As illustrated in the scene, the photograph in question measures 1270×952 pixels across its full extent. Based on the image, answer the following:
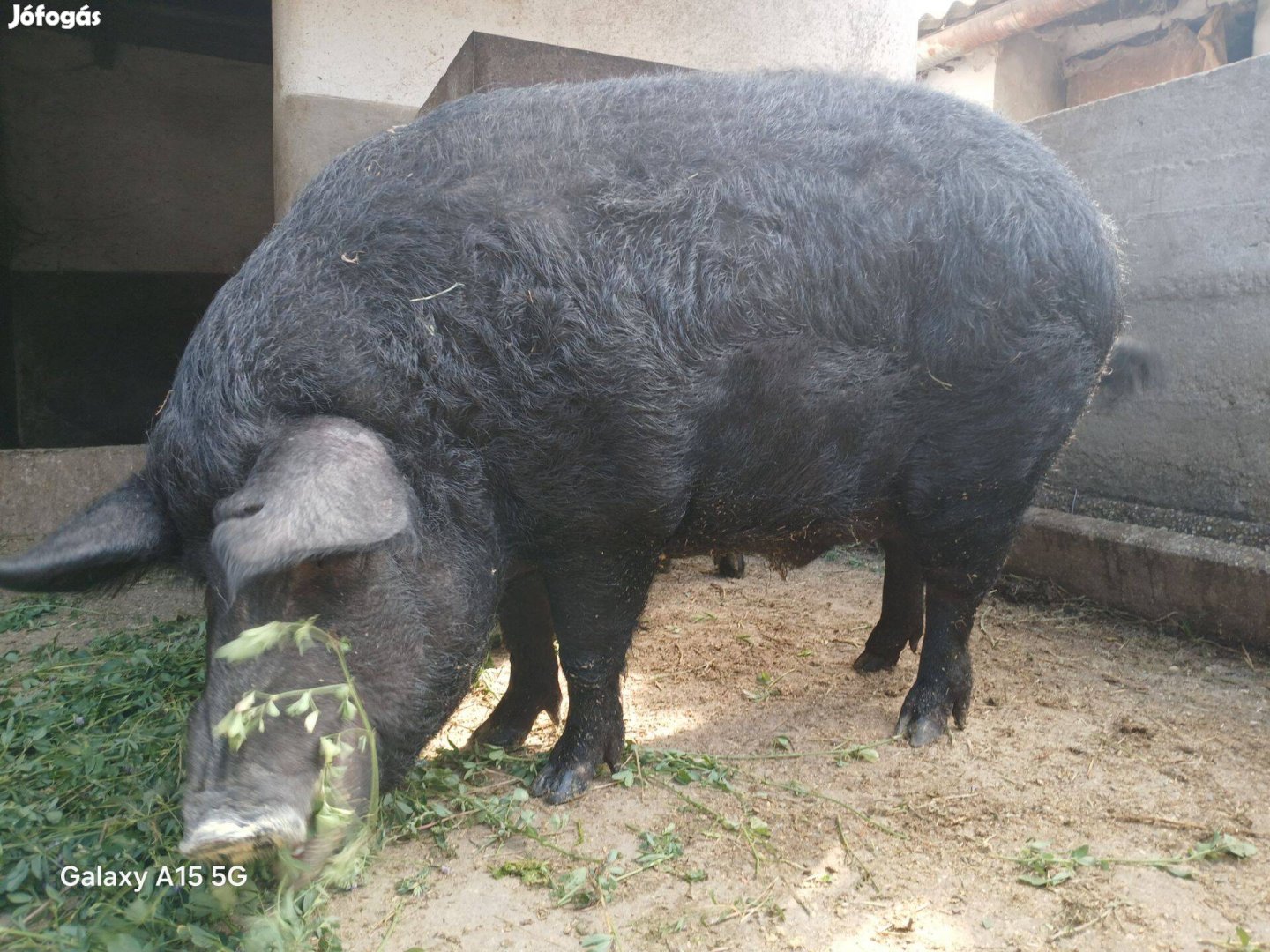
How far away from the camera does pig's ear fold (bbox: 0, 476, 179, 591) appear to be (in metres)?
2.40

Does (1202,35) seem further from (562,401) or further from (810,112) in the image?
(562,401)

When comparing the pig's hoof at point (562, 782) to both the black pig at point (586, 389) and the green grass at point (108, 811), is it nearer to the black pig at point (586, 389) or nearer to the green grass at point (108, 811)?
the black pig at point (586, 389)

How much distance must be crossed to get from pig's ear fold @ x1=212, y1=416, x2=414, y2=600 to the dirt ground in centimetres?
107

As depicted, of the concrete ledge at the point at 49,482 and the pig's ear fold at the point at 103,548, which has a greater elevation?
the pig's ear fold at the point at 103,548

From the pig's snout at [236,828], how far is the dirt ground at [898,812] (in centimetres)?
48

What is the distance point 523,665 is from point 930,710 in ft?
5.17

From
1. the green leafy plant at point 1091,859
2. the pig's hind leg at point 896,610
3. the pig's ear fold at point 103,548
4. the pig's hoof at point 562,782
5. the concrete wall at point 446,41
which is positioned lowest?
the pig's hoof at point 562,782

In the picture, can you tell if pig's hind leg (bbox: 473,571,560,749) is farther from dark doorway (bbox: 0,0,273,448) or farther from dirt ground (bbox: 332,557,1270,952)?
dark doorway (bbox: 0,0,273,448)

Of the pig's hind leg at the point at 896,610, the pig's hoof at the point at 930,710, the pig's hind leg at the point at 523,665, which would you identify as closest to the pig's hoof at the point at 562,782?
the pig's hind leg at the point at 523,665

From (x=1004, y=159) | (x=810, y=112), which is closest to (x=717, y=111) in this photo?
(x=810, y=112)

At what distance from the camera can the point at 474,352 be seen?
2783 millimetres

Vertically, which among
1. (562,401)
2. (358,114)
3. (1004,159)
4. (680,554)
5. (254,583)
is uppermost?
(358,114)

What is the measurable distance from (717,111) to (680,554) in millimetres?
1545

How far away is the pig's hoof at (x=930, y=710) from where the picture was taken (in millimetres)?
3639
